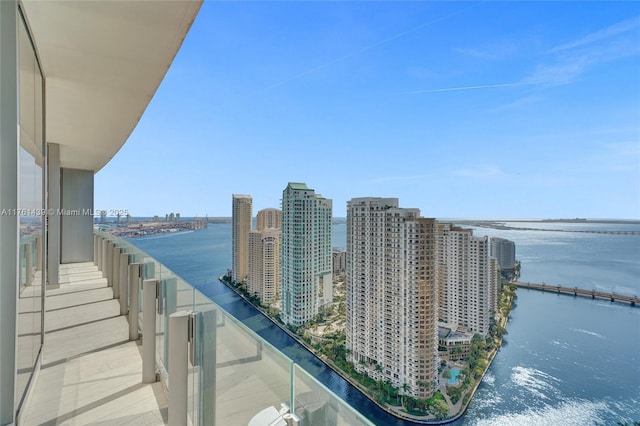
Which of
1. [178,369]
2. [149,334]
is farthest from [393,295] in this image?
[178,369]

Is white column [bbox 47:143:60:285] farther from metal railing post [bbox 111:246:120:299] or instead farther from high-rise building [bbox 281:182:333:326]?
high-rise building [bbox 281:182:333:326]

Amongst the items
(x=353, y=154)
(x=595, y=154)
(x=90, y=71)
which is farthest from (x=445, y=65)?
(x=90, y=71)

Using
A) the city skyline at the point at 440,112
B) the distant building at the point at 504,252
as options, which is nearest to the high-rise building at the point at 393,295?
the city skyline at the point at 440,112

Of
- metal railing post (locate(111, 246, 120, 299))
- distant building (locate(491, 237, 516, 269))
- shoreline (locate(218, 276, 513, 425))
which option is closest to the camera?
metal railing post (locate(111, 246, 120, 299))

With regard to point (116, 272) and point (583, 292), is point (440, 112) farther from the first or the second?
point (116, 272)

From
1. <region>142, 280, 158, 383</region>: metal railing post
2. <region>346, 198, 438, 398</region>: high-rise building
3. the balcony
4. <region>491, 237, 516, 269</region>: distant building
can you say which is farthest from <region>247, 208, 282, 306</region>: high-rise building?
<region>142, 280, 158, 383</region>: metal railing post

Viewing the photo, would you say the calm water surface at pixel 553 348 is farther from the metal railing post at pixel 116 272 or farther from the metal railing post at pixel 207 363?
the metal railing post at pixel 207 363
